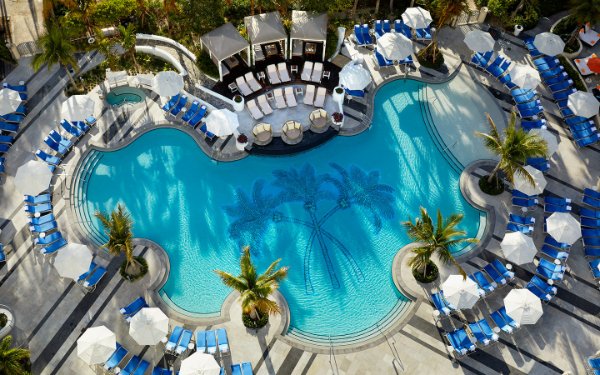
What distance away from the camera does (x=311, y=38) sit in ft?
98.4

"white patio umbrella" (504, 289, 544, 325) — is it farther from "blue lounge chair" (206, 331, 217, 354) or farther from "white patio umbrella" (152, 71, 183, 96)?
"white patio umbrella" (152, 71, 183, 96)

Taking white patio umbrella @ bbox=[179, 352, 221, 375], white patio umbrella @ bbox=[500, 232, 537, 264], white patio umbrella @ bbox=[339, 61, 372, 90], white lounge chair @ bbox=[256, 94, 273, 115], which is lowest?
white patio umbrella @ bbox=[179, 352, 221, 375]

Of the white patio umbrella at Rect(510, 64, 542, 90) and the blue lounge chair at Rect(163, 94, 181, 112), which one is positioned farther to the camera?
the white patio umbrella at Rect(510, 64, 542, 90)

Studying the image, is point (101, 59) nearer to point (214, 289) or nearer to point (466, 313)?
point (214, 289)

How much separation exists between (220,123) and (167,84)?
412 cm

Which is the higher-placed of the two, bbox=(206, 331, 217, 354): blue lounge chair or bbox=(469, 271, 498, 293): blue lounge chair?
bbox=(469, 271, 498, 293): blue lounge chair

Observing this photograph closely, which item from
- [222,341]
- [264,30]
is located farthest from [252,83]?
[222,341]

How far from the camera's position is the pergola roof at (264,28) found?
2986 cm

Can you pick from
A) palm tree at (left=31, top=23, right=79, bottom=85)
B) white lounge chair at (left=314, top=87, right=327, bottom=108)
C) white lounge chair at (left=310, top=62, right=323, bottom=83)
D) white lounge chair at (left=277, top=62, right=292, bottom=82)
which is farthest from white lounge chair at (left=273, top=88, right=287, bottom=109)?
palm tree at (left=31, top=23, right=79, bottom=85)

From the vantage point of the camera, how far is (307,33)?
3002 centimetres

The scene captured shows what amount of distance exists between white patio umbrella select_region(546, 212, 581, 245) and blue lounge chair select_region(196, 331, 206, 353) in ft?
59.2

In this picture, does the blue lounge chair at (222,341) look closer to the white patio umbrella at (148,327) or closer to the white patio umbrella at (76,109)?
the white patio umbrella at (148,327)

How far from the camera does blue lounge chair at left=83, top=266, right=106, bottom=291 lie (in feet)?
78.9

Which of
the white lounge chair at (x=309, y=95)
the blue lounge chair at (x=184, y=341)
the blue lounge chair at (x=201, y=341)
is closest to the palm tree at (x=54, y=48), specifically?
the white lounge chair at (x=309, y=95)
